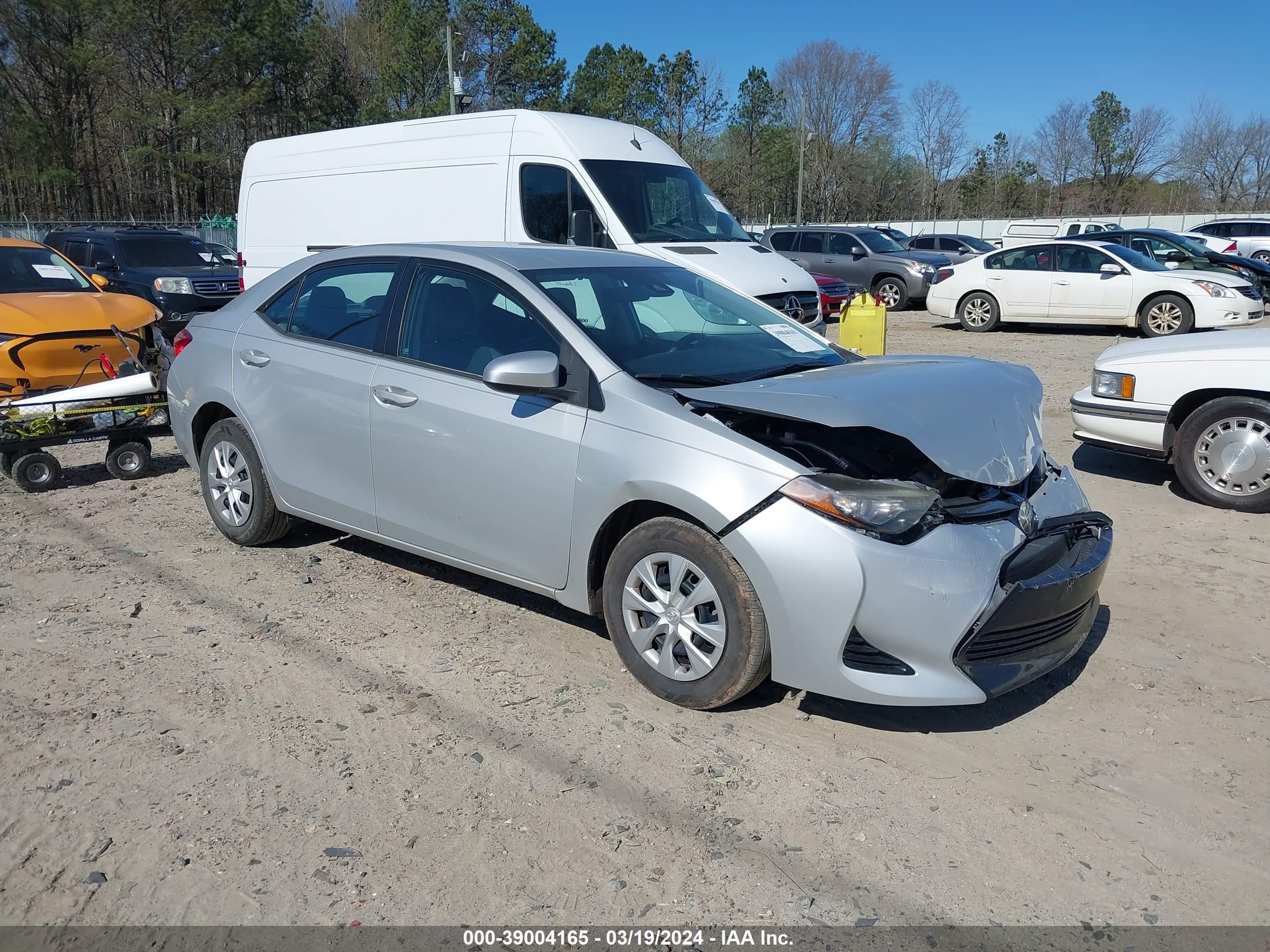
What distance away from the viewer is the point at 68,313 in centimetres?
805

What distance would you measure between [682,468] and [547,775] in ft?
3.83

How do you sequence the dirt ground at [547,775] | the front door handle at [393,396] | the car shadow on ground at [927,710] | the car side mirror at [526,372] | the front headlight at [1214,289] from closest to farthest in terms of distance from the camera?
the dirt ground at [547,775], the car shadow on ground at [927,710], the car side mirror at [526,372], the front door handle at [393,396], the front headlight at [1214,289]

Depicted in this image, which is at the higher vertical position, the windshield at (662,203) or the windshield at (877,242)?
the windshield at (662,203)

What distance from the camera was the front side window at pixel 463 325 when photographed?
434 centimetres

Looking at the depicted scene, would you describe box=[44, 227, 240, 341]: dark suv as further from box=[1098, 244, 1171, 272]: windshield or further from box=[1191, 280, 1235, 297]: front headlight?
box=[1191, 280, 1235, 297]: front headlight

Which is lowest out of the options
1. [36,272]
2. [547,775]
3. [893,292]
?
[547,775]

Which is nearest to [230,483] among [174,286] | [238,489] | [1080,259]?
[238,489]

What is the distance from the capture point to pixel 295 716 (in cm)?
379

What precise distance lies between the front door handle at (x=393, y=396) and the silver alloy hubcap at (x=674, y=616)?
137 centimetres

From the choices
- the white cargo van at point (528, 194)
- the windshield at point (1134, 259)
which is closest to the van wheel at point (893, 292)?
the windshield at point (1134, 259)

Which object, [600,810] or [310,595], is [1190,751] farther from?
[310,595]

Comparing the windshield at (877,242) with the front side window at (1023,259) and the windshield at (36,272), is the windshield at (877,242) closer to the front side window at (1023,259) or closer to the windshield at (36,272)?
the front side window at (1023,259)

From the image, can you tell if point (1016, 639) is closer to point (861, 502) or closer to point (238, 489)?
point (861, 502)

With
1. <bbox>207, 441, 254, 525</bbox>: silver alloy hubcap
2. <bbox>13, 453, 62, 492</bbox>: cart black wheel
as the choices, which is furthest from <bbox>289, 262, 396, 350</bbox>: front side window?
<bbox>13, 453, 62, 492</bbox>: cart black wheel
